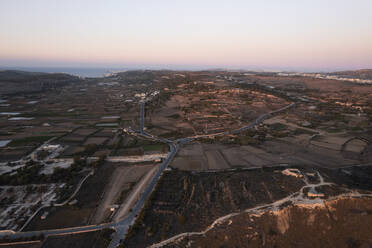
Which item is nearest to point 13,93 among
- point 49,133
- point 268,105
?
point 49,133

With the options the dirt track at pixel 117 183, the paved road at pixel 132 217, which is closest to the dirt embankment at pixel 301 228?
the paved road at pixel 132 217

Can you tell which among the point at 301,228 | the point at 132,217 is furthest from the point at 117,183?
the point at 301,228

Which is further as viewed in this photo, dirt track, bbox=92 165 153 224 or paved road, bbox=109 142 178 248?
dirt track, bbox=92 165 153 224

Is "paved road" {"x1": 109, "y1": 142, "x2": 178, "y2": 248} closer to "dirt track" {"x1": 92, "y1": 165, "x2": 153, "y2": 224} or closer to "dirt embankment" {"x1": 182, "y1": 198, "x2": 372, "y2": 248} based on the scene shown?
"dirt track" {"x1": 92, "y1": 165, "x2": 153, "y2": 224}

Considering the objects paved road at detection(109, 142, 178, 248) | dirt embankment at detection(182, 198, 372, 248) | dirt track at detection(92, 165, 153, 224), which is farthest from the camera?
dirt track at detection(92, 165, 153, 224)

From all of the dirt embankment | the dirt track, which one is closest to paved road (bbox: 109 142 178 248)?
the dirt track

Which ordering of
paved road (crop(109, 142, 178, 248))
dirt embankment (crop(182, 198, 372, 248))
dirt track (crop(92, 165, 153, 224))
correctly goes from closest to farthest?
1. dirt embankment (crop(182, 198, 372, 248))
2. paved road (crop(109, 142, 178, 248))
3. dirt track (crop(92, 165, 153, 224))

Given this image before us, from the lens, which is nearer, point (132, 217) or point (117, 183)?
point (132, 217)

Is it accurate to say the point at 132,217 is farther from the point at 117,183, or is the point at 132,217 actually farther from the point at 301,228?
the point at 301,228

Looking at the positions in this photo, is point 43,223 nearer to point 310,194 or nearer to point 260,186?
point 260,186

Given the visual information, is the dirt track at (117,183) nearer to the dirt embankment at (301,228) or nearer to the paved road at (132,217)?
the paved road at (132,217)

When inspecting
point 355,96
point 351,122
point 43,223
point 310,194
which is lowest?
point 43,223
